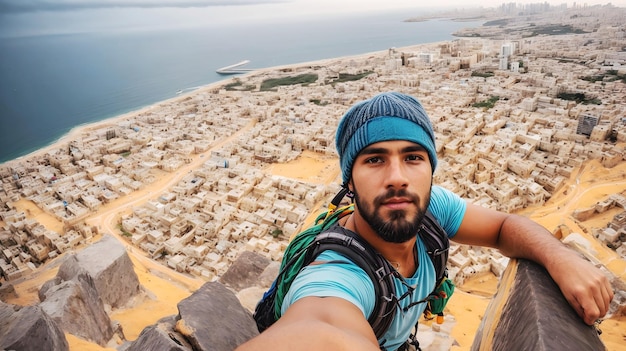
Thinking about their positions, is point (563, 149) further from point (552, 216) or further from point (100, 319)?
point (100, 319)

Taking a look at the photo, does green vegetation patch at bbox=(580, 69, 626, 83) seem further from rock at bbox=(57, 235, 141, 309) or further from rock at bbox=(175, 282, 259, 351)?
rock at bbox=(175, 282, 259, 351)

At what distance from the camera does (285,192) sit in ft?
51.6

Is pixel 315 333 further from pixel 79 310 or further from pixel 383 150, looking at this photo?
pixel 79 310

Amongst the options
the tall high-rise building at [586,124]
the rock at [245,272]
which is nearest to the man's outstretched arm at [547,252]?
the rock at [245,272]

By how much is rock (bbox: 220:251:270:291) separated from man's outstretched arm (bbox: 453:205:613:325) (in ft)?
12.3

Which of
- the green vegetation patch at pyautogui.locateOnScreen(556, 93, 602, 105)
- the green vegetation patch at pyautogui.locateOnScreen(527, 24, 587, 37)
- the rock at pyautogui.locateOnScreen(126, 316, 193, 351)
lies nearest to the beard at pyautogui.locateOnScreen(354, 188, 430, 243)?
the rock at pyautogui.locateOnScreen(126, 316, 193, 351)

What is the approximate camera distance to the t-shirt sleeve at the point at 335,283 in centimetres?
109

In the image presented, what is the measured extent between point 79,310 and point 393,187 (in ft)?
13.3

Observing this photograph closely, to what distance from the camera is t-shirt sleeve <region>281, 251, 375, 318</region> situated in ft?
3.58

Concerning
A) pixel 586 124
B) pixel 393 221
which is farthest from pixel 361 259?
pixel 586 124

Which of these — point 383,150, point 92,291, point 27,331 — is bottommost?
point 92,291

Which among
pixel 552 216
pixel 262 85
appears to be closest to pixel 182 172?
pixel 552 216

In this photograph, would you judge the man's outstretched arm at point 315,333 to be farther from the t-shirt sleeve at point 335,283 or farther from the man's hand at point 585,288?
the man's hand at point 585,288

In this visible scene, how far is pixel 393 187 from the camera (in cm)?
128
